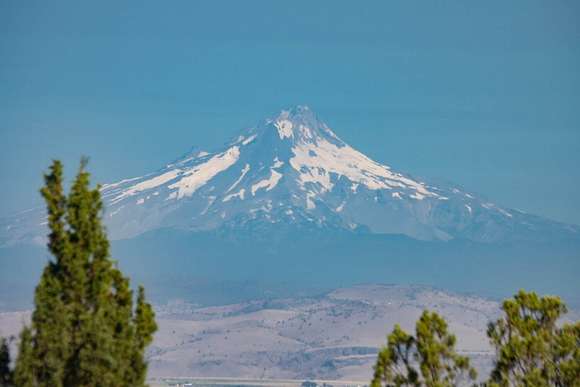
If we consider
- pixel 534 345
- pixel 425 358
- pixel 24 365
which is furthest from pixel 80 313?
pixel 534 345

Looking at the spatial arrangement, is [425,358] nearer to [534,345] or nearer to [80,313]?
[534,345]

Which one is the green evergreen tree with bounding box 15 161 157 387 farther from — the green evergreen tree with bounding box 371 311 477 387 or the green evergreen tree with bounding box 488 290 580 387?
the green evergreen tree with bounding box 488 290 580 387

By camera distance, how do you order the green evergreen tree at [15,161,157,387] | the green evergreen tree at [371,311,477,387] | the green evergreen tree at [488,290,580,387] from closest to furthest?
the green evergreen tree at [15,161,157,387] → the green evergreen tree at [371,311,477,387] → the green evergreen tree at [488,290,580,387]

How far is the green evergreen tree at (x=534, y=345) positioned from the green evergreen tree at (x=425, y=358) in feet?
4.61

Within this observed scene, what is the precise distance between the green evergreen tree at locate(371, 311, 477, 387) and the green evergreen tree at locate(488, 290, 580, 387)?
141cm

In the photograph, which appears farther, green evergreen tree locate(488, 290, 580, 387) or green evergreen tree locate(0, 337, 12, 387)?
green evergreen tree locate(488, 290, 580, 387)

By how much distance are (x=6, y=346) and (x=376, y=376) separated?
44.9ft

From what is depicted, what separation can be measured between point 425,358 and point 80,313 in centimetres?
1427

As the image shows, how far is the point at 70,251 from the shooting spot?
35375 mm

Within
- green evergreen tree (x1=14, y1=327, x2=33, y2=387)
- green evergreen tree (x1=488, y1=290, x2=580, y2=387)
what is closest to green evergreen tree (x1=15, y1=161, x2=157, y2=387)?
green evergreen tree (x1=14, y1=327, x2=33, y2=387)

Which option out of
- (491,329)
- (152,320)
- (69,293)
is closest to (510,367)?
(491,329)

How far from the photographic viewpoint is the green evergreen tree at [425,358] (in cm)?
4462

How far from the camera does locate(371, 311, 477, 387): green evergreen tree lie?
4462cm

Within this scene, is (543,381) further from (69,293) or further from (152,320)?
(69,293)
